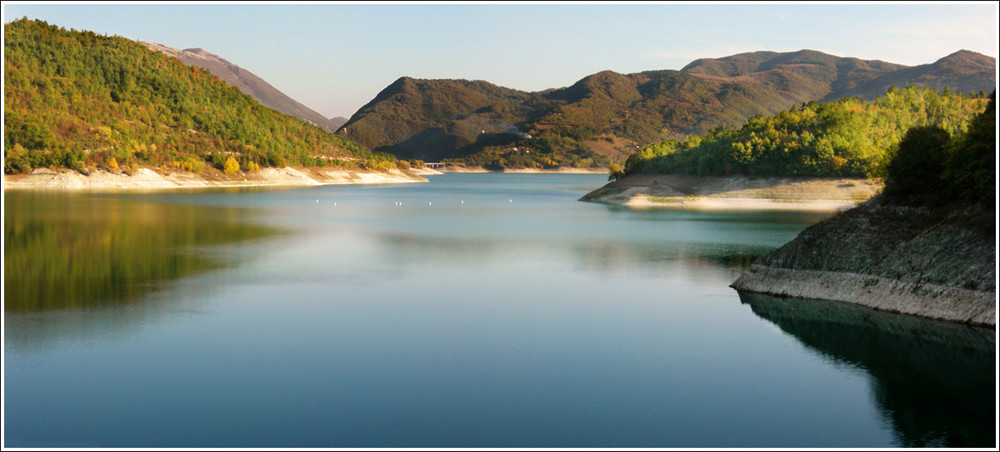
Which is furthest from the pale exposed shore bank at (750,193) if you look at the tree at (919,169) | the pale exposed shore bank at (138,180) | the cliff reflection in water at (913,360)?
the pale exposed shore bank at (138,180)

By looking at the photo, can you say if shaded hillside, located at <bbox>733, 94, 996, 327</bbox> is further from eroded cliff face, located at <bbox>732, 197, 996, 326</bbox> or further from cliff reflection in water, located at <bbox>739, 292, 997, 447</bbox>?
cliff reflection in water, located at <bbox>739, 292, 997, 447</bbox>

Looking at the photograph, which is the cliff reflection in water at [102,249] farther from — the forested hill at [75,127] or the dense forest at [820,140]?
the dense forest at [820,140]

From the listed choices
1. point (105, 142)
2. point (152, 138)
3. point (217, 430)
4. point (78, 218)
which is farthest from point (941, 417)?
point (152, 138)

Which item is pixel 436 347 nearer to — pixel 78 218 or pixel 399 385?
pixel 399 385

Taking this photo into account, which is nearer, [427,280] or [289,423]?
[289,423]

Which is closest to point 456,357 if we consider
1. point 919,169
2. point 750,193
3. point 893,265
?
point 893,265

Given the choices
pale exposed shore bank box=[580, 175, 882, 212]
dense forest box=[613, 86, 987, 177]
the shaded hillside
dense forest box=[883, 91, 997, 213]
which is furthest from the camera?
dense forest box=[613, 86, 987, 177]

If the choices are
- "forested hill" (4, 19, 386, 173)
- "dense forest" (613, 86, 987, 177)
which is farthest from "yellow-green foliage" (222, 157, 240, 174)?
"dense forest" (613, 86, 987, 177)
